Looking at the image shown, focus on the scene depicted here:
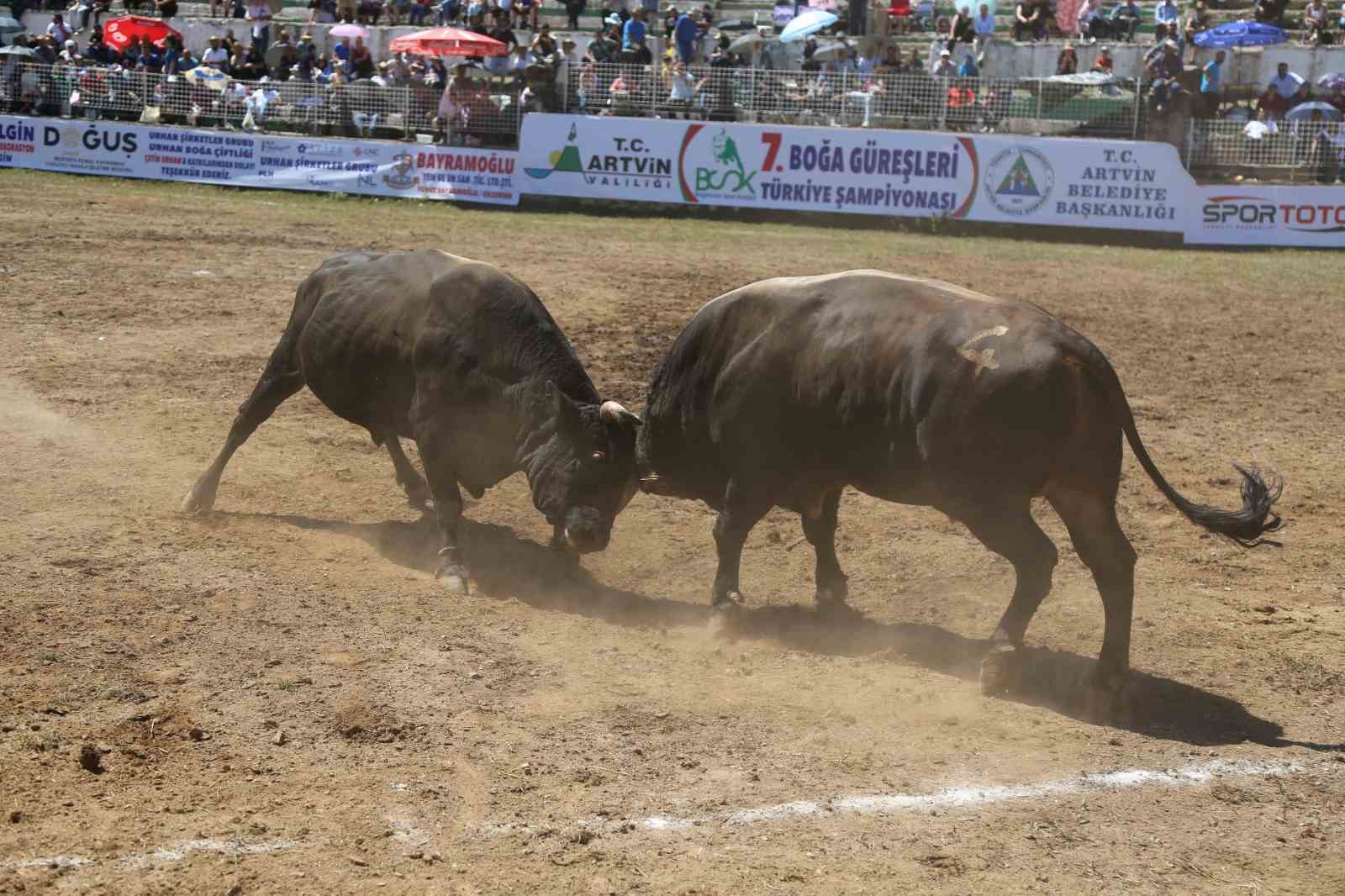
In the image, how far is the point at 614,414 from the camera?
26.8 ft

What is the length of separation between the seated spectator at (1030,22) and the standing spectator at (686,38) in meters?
6.92

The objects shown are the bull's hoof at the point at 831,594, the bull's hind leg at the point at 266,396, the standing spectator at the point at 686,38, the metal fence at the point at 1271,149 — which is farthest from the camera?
the standing spectator at the point at 686,38

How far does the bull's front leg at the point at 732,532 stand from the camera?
316 inches

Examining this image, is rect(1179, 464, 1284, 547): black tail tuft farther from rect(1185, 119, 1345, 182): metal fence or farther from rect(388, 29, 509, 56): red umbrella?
rect(388, 29, 509, 56): red umbrella

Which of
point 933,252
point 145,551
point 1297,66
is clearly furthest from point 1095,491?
point 1297,66

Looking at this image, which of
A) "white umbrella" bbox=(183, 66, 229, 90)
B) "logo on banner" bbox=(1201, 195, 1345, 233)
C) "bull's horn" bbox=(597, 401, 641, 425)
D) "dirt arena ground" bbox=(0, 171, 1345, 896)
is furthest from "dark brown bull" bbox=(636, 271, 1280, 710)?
"white umbrella" bbox=(183, 66, 229, 90)

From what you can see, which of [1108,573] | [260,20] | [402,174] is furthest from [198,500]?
[260,20]

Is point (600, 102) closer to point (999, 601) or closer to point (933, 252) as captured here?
point (933, 252)

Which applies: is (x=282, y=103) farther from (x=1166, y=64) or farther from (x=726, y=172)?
(x=1166, y=64)

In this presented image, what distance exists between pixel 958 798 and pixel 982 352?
7.03 ft

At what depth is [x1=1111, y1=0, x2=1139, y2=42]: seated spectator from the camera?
3061 centimetres

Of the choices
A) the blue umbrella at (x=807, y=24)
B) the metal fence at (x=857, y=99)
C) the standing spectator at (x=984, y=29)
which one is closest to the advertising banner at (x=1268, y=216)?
the metal fence at (x=857, y=99)

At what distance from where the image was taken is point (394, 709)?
253 inches

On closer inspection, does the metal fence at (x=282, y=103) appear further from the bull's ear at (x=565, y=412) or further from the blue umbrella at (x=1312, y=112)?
the bull's ear at (x=565, y=412)
